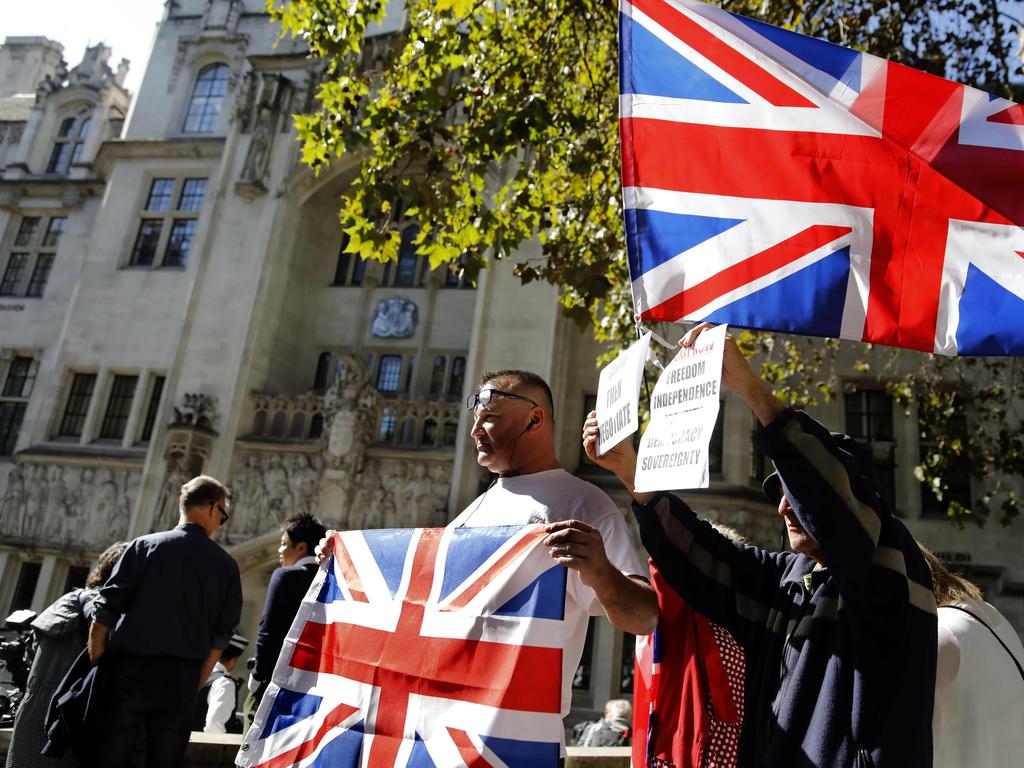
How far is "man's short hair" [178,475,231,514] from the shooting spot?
468 cm

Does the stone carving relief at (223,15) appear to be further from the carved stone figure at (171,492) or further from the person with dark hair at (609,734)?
the person with dark hair at (609,734)

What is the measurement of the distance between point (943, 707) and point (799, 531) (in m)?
0.58

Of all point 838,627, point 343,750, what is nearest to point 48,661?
point 343,750

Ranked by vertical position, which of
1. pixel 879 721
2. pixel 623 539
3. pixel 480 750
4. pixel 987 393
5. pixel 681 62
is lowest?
pixel 480 750

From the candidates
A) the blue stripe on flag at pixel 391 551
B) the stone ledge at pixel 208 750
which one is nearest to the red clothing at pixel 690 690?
the blue stripe on flag at pixel 391 551

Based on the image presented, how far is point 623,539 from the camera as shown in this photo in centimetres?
276

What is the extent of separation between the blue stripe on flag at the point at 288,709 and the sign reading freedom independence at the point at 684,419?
1653 millimetres

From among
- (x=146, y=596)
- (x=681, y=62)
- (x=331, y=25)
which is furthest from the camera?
(x=331, y=25)

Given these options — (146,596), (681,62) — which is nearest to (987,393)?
(681,62)

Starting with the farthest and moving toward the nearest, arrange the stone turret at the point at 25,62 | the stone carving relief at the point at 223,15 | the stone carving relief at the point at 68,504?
the stone turret at the point at 25,62 < the stone carving relief at the point at 223,15 < the stone carving relief at the point at 68,504

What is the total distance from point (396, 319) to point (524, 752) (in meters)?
15.5

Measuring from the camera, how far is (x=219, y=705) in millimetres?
6938

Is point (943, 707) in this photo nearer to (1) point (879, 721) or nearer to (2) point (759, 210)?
(1) point (879, 721)

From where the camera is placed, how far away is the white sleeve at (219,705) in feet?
22.5
